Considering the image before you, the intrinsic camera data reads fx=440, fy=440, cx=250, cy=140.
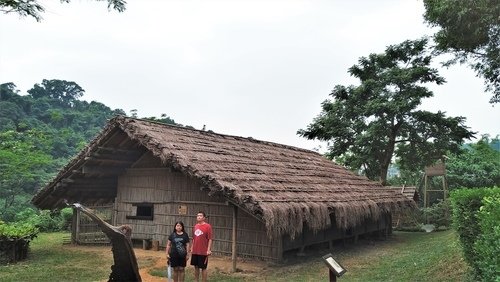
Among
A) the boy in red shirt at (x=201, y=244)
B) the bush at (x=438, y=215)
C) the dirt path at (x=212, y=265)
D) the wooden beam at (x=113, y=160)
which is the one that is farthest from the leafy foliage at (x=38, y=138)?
the bush at (x=438, y=215)

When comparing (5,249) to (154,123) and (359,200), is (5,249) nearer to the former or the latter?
(154,123)

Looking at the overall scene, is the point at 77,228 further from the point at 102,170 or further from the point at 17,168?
the point at 17,168

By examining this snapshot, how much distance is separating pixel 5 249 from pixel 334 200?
31.3ft

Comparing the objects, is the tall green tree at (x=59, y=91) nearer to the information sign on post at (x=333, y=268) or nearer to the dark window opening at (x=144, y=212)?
the dark window opening at (x=144, y=212)

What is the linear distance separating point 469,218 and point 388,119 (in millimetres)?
15158

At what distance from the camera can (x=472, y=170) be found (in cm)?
2662

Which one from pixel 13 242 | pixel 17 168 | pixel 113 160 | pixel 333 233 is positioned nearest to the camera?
pixel 13 242

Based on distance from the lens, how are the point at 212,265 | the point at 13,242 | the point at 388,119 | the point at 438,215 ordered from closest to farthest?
the point at 212,265 → the point at 13,242 → the point at 388,119 → the point at 438,215

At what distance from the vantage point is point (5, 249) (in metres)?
12.2

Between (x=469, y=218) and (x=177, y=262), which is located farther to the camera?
(x=177, y=262)

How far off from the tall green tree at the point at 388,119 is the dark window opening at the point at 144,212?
11.7 meters

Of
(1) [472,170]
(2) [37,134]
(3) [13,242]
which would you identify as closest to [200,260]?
(3) [13,242]

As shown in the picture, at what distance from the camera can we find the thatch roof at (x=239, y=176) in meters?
11.2

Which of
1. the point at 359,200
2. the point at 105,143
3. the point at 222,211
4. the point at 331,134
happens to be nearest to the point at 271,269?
the point at 222,211
